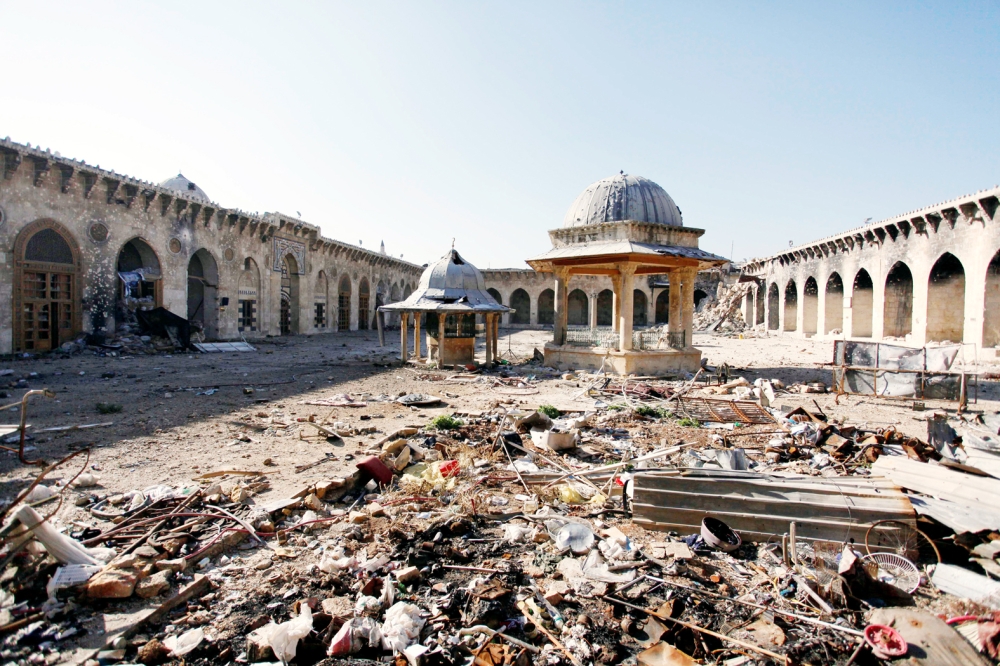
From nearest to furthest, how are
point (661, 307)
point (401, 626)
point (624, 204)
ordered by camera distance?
point (401, 626)
point (624, 204)
point (661, 307)

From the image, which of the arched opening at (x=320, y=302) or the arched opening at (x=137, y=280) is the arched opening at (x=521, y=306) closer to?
the arched opening at (x=320, y=302)

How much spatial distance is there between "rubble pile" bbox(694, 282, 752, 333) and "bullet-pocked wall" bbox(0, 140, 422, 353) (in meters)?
27.5

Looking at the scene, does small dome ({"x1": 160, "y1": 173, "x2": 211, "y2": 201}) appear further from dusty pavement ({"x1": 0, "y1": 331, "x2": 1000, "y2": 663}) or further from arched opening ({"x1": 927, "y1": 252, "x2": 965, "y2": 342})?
arched opening ({"x1": 927, "y1": 252, "x2": 965, "y2": 342})

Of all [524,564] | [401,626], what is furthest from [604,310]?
[401,626]

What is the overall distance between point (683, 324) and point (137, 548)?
14.3m

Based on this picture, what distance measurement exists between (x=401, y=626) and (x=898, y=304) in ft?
90.9

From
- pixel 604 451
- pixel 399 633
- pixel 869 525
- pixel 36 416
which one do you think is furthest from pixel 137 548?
pixel 36 416

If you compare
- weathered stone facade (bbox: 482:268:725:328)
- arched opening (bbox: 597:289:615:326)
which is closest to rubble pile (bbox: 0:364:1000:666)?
weathered stone facade (bbox: 482:268:725:328)

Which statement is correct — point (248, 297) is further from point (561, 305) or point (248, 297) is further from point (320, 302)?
point (561, 305)

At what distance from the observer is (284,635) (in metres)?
2.98

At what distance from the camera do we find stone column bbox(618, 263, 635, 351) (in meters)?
14.1

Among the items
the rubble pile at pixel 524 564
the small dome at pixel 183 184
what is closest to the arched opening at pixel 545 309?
the small dome at pixel 183 184

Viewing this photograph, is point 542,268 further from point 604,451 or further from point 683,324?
point 604,451

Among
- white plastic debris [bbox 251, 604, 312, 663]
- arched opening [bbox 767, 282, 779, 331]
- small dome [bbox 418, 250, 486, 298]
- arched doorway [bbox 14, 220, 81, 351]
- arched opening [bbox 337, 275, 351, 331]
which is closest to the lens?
white plastic debris [bbox 251, 604, 312, 663]
